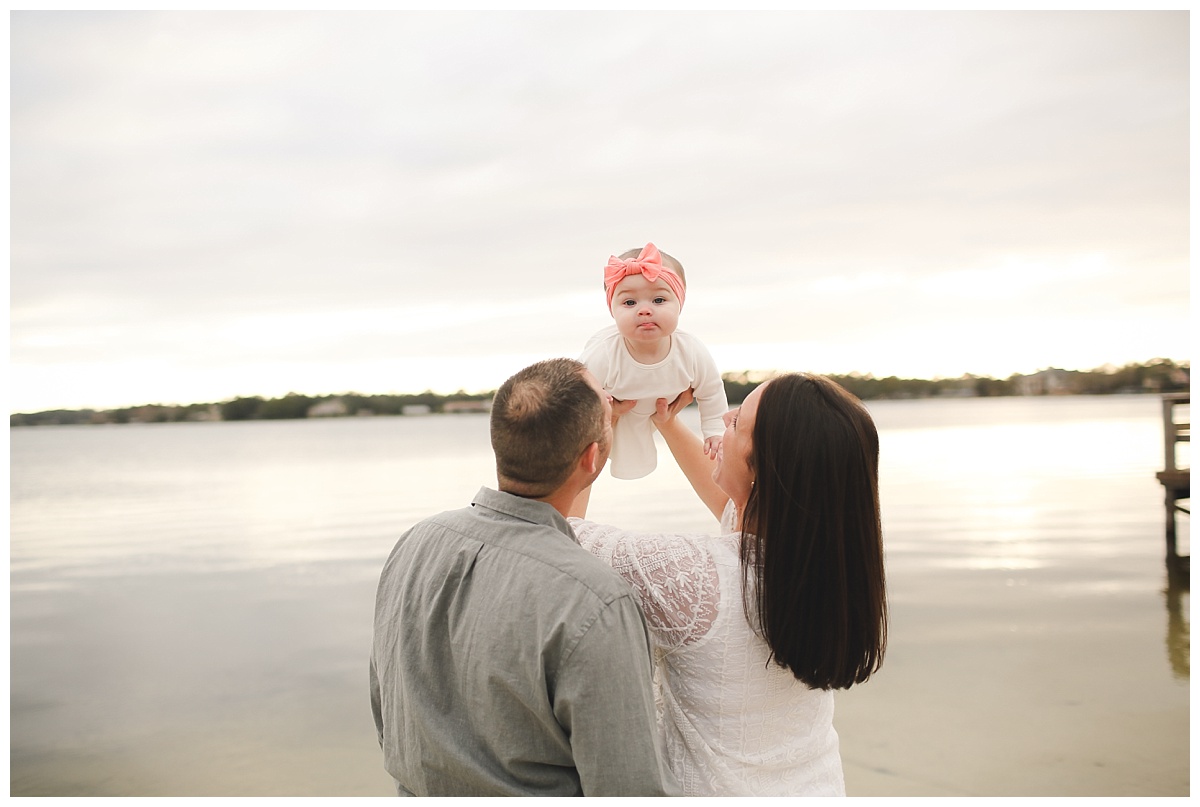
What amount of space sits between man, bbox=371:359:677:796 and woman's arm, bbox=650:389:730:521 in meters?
0.80

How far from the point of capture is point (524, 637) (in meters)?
1.68

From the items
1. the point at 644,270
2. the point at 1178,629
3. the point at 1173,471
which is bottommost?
the point at 1178,629

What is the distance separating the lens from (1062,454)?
35.8 metres

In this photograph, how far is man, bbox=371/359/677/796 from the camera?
1659 mm

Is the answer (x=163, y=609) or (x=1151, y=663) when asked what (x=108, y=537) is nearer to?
(x=163, y=609)

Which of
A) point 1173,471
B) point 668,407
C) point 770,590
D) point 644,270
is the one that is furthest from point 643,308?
point 1173,471

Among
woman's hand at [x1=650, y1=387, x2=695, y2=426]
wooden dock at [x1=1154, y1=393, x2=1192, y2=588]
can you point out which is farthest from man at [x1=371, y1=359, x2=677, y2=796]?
wooden dock at [x1=1154, y1=393, x2=1192, y2=588]

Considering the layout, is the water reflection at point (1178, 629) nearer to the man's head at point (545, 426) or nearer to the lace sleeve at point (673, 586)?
the lace sleeve at point (673, 586)

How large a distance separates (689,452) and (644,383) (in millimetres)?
299

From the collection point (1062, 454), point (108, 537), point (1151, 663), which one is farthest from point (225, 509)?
point (1062, 454)

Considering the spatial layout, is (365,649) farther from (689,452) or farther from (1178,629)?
(1178,629)

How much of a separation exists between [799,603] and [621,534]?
0.41 metres

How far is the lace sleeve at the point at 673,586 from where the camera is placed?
1.94m

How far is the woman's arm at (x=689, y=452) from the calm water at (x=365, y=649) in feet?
14.3
